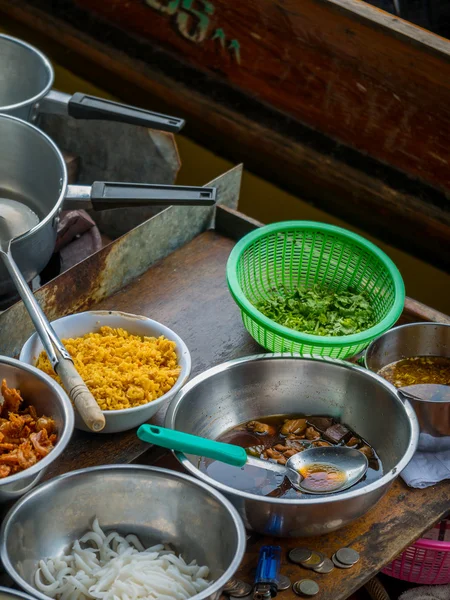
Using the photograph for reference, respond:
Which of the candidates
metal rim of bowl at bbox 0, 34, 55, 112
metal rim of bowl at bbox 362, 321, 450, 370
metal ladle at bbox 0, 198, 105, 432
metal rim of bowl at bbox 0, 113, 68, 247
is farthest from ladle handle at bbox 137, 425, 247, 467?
metal rim of bowl at bbox 0, 34, 55, 112

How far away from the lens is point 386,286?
7.38 feet

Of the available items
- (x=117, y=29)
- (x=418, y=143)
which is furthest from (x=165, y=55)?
(x=418, y=143)

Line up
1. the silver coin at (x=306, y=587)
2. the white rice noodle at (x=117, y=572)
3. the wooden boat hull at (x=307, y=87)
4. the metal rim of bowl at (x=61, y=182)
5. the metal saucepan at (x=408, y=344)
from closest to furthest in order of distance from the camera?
the white rice noodle at (x=117, y=572) → the silver coin at (x=306, y=587) → the metal rim of bowl at (x=61, y=182) → the metal saucepan at (x=408, y=344) → the wooden boat hull at (x=307, y=87)

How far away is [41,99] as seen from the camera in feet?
8.41

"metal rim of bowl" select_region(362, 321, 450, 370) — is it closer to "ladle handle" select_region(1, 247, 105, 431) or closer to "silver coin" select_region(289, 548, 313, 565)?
"silver coin" select_region(289, 548, 313, 565)

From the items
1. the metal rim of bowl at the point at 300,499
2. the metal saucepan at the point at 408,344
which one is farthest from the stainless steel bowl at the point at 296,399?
the metal saucepan at the point at 408,344

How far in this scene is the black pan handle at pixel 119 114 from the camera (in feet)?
8.16

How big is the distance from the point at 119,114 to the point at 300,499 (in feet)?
4.55

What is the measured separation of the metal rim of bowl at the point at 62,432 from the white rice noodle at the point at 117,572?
0.20 meters

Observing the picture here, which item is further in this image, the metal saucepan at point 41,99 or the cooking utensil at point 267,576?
the metal saucepan at point 41,99

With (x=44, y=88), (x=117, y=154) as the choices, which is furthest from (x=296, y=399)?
(x=44, y=88)

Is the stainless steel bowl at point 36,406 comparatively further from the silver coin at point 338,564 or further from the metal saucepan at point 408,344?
the metal saucepan at point 408,344

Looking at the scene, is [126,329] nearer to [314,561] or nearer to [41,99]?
[314,561]

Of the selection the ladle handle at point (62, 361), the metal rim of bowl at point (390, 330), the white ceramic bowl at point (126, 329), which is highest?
the metal rim of bowl at point (390, 330)
